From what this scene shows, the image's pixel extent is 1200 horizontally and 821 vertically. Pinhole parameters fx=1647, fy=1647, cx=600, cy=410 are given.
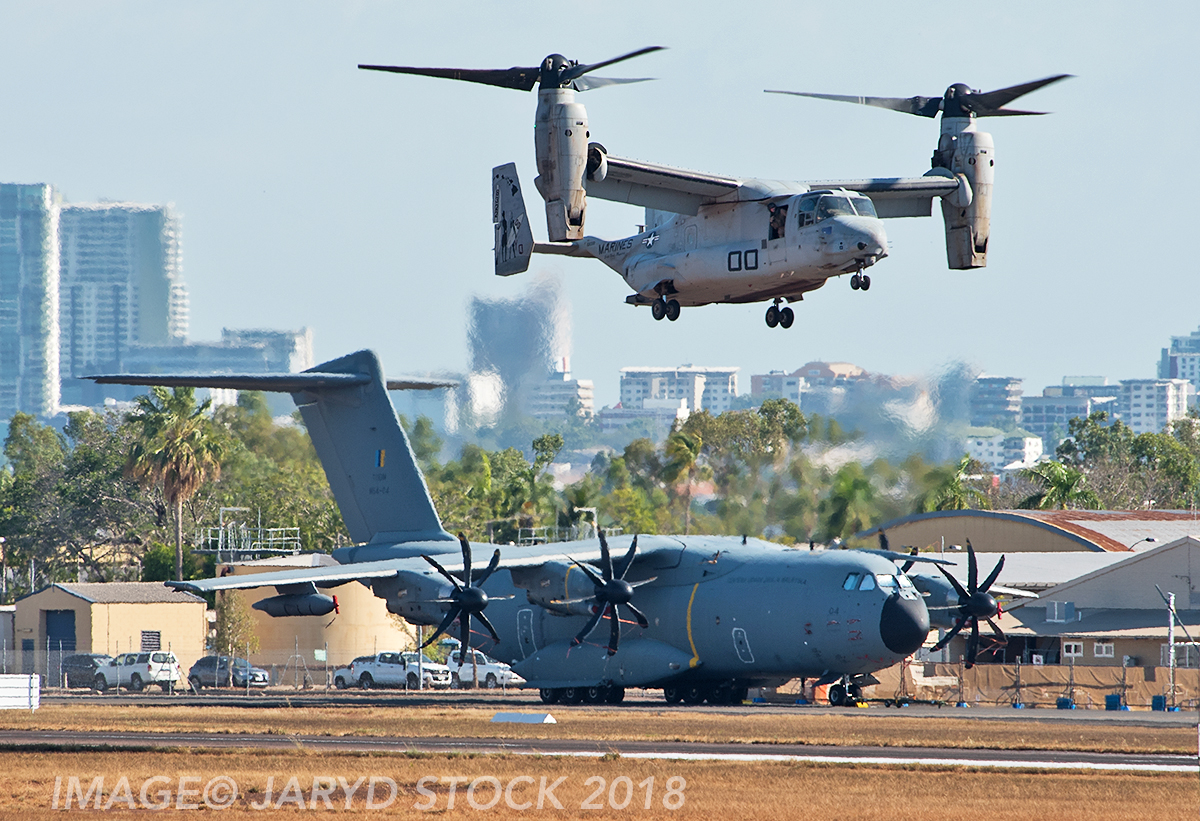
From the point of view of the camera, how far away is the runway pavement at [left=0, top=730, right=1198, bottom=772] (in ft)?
99.0

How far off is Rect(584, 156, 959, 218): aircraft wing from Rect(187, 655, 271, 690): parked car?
38.9 metres

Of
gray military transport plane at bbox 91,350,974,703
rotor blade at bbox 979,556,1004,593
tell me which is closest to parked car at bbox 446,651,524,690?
gray military transport plane at bbox 91,350,974,703

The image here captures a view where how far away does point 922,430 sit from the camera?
74312 mm

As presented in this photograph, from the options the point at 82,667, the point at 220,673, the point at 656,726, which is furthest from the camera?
the point at 220,673

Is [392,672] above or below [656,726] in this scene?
below

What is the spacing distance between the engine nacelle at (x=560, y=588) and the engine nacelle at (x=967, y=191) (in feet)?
60.4

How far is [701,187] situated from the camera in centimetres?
3061

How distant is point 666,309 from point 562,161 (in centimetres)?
630

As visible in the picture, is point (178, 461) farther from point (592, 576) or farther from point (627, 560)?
point (592, 576)

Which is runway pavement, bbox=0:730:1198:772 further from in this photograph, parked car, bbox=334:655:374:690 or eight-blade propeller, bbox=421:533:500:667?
parked car, bbox=334:655:374:690

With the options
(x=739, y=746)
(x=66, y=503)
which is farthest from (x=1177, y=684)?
(x=66, y=503)

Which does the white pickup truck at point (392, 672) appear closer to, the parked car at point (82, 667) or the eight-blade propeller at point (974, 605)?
the parked car at point (82, 667)

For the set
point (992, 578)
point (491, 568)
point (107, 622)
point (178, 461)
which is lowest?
point (107, 622)

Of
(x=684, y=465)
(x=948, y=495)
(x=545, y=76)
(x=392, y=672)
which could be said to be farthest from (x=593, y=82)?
(x=684, y=465)
